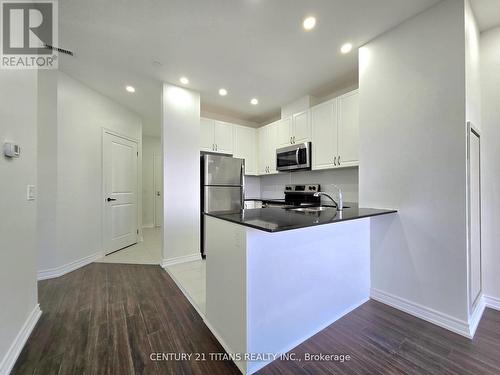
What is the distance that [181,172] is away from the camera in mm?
3180

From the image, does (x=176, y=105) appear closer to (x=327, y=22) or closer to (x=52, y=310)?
(x=327, y=22)

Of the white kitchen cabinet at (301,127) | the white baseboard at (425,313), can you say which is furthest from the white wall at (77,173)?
the white baseboard at (425,313)

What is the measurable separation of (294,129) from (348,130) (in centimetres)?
104

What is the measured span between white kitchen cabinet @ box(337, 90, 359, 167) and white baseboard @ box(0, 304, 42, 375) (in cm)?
356

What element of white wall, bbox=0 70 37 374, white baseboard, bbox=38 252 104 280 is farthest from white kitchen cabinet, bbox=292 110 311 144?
white baseboard, bbox=38 252 104 280

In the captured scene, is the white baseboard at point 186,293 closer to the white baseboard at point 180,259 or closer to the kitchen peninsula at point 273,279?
the white baseboard at point 180,259

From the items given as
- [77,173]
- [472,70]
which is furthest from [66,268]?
[472,70]

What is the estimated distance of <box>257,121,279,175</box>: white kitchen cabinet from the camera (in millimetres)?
4043

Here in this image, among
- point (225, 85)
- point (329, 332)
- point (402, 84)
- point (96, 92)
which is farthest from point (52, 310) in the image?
point (402, 84)

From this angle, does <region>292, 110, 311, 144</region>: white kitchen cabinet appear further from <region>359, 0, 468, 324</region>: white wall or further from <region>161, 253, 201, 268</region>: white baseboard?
<region>161, 253, 201, 268</region>: white baseboard

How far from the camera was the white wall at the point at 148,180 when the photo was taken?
6004mm

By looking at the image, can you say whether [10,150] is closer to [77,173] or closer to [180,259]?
[77,173]

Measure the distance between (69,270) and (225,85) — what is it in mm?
3539

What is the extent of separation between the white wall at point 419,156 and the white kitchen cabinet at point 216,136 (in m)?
2.47
